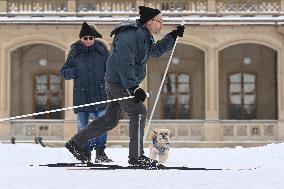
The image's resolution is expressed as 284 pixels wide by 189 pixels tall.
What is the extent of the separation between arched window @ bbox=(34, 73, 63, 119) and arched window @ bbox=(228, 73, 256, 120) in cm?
558

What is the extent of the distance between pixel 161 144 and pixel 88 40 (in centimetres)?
171

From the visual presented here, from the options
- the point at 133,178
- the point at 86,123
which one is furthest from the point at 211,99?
the point at 133,178

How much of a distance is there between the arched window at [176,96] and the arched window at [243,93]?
1.41 metres

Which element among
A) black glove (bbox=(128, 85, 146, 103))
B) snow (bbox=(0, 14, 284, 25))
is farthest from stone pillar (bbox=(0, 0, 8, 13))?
black glove (bbox=(128, 85, 146, 103))

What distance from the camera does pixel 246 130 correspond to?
57.7 feet

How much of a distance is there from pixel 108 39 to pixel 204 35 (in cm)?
284

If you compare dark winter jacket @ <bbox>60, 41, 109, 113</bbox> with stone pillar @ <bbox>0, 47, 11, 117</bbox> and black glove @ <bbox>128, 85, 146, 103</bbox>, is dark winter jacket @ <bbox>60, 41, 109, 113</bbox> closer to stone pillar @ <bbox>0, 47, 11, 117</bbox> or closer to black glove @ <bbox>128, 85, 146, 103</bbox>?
black glove @ <bbox>128, 85, 146, 103</bbox>

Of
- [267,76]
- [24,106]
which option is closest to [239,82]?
[267,76]

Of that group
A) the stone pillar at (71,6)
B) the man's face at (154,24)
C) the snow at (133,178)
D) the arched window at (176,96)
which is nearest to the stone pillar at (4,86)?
the stone pillar at (71,6)

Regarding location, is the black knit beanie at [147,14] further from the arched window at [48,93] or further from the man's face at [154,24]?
the arched window at [48,93]

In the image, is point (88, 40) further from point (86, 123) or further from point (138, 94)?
point (138, 94)

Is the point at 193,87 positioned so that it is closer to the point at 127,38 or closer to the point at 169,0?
the point at 169,0

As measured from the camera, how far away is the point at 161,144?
7973mm

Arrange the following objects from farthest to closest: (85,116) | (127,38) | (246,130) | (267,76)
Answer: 1. (267,76)
2. (246,130)
3. (85,116)
4. (127,38)
